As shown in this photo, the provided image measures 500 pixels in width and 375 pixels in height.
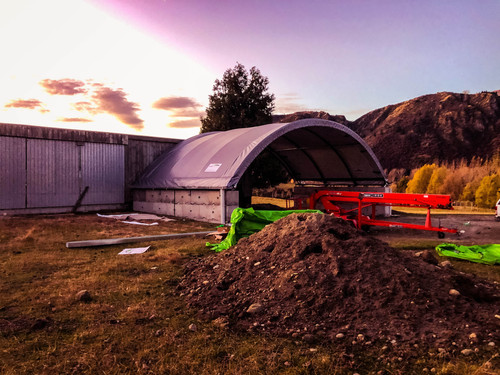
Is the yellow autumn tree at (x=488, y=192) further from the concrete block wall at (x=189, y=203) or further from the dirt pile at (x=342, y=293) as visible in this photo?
the dirt pile at (x=342, y=293)

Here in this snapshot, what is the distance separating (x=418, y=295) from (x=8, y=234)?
13318 mm

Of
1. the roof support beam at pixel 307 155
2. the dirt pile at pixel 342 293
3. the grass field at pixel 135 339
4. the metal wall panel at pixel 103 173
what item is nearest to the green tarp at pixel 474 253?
the dirt pile at pixel 342 293

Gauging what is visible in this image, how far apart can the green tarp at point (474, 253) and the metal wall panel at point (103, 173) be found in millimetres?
18500

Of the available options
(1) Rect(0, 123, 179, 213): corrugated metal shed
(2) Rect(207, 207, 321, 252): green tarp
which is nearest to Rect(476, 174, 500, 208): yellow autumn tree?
(2) Rect(207, 207, 321, 252): green tarp

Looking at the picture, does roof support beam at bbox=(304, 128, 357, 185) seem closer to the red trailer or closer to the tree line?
the red trailer

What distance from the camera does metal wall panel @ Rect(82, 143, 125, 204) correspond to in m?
21.3

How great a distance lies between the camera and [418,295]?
5219mm

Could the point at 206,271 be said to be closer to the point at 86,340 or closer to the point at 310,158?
the point at 86,340

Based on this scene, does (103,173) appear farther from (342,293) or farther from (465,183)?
(465,183)

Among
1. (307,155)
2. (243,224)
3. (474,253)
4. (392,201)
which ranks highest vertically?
(307,155)

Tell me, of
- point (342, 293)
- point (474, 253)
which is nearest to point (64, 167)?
point (342, 293)

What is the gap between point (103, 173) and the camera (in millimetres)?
21875

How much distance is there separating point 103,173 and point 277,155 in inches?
447

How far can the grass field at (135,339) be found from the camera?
3.75m
